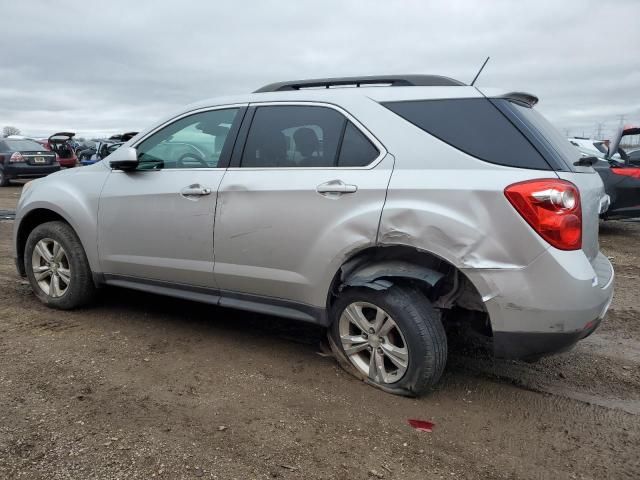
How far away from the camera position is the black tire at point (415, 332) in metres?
2.86

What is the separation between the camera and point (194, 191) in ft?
11.6

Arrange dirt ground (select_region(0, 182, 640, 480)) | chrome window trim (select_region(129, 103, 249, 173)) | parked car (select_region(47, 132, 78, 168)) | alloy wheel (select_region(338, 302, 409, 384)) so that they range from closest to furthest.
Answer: dirt ground (select_region(0, 182, 640, 480)), alloy wheel (select_region(338, 302, 409, 384)), chrome window trim (select_region(129, 103, 249, 173)), parked car (select_region(47, 132, 78, 168))

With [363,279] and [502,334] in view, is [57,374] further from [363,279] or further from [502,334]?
[502,334]

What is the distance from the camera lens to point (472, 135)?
2840mm

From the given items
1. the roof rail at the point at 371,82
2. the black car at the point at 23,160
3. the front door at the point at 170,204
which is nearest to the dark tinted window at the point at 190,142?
the front door at the point at 170,204

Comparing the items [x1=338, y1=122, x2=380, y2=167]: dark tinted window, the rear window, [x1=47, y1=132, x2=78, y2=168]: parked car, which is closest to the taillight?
the rear window

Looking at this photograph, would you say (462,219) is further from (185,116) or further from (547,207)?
(185,116)

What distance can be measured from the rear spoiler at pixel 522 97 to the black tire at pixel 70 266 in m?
3.29

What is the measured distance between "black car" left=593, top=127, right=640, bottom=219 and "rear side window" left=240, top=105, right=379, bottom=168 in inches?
226

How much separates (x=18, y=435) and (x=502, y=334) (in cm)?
244

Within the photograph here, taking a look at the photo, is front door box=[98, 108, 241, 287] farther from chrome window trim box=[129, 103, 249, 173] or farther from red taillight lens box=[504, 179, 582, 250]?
red taillight lens box=[504, 179, 582, 250]

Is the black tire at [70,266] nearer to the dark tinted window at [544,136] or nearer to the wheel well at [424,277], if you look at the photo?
the wheel well at [424,277]

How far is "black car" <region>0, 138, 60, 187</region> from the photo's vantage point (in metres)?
15.9

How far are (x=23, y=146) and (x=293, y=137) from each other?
1601 cm
